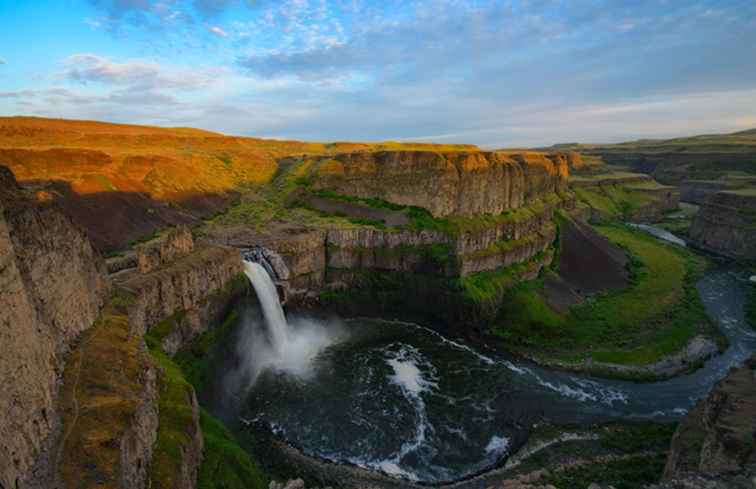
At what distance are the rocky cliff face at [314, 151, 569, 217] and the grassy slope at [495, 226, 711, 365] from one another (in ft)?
45.7

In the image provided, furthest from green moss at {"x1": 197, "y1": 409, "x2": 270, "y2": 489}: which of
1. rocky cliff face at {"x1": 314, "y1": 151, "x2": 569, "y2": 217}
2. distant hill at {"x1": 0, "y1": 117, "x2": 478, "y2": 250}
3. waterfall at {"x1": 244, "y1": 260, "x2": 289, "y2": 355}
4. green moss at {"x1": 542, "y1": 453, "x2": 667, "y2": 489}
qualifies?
rocky cliff face at {"x1": 314, "y1": 151, "x2": 569, "y2": 217}

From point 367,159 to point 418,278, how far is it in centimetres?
1989

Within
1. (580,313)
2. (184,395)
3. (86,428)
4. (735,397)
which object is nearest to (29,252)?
(86,428)

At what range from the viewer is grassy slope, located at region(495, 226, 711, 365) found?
128 ft

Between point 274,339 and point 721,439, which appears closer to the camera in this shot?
point 721,439

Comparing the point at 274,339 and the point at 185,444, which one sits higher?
the point at 185,444

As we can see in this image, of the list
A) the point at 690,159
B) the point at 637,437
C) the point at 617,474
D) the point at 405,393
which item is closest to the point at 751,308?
the point at 637,437

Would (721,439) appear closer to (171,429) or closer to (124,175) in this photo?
(171,429)

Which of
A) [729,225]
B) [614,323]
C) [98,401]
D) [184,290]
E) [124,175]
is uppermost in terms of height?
[124,175]

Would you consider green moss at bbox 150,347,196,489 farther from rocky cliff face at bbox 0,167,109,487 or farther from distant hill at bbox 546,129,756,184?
distant hill at bbox 546,129,756,184

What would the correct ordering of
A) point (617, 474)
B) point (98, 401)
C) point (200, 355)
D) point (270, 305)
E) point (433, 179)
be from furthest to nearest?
point (433, 179), point (270, 305), point (200, 355), point (617, 474), point (98, 401)

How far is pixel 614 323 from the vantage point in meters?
43.6

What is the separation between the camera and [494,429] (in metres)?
28.8

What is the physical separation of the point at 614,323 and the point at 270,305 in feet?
111
